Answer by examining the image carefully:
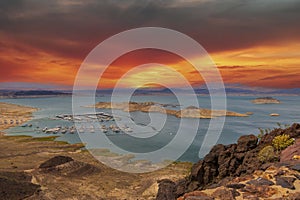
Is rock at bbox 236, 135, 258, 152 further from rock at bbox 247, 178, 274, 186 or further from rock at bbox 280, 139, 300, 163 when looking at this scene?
rock at bbox 247, 178, 274, 186

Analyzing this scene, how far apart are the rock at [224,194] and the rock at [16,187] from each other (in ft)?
96.5

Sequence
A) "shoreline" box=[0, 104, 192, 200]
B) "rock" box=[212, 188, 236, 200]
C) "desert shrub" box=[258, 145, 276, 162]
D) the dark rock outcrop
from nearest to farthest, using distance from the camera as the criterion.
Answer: "rock" box=[212, 188, 236, 200] < "desert shrub" box=[258, 145, 276, 162] < "shoreline" box=[0, 104, 192, 200] < the dark rock outcrop

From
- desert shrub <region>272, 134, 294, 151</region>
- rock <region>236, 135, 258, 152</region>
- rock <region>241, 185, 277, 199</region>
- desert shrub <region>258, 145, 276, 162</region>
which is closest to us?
rock <region>241, 185, 277, 199</region>

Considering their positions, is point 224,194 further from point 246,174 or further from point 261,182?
point 246,174

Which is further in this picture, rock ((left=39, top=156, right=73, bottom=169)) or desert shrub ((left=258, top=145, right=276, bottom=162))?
rock ((left=39, top=156, right=73, bottom=169))

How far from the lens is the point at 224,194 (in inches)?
543

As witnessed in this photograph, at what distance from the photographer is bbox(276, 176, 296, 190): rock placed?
14.4m

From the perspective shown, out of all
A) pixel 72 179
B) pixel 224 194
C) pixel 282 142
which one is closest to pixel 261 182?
pixel 224 194

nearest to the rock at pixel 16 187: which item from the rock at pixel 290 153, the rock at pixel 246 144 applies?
the rock at pixel 246 144

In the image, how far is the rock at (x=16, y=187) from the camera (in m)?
33.5

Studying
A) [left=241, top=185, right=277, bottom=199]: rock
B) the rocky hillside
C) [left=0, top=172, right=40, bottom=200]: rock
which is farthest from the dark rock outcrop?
[left=241, top=185, right=277, bottom=199]: rock

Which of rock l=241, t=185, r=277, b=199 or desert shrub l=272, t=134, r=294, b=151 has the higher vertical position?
desert shrub l=272, t=134, r=294, b=151

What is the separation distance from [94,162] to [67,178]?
12.5m

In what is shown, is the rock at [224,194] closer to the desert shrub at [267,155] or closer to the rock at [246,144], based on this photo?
the desert shrub at [267,155]
